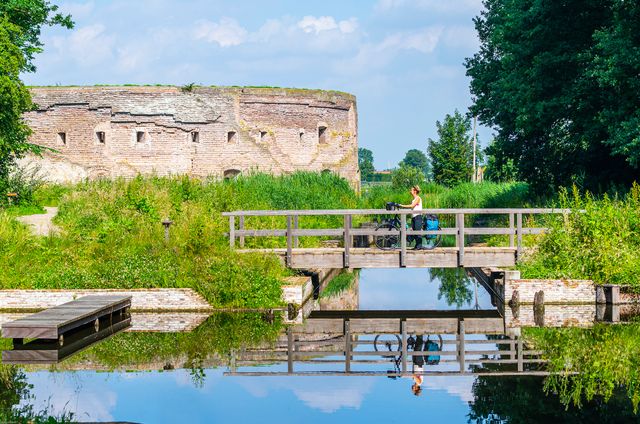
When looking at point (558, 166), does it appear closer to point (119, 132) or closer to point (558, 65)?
point (558, 65)

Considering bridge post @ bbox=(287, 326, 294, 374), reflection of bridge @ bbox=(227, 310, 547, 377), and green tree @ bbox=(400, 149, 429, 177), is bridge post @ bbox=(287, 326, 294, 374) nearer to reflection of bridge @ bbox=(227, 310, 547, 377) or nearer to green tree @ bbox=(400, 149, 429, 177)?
reflection of bridge @ bbox=(227, 310, 547, 377)

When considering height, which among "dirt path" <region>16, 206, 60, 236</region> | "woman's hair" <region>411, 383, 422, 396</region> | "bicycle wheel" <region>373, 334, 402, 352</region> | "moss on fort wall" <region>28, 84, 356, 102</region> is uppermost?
"moss on fort wall" <region>28, 84, 356, 102</region>

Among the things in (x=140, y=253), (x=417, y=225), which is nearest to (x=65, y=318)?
(x=140, y=253)

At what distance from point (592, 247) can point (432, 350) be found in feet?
17.4

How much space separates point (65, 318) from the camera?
12.7 meters

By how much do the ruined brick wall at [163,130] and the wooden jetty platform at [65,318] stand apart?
59.3ft

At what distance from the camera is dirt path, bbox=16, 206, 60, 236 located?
67.9 ft

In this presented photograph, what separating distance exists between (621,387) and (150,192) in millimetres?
14609

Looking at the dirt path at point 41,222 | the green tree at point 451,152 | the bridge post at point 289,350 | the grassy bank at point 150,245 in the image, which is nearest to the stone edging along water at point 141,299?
the grassy bank at point 150,245

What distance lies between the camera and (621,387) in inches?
387

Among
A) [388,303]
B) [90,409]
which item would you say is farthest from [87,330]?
[388,303]

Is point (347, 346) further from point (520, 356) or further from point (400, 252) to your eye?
point (400, 252)

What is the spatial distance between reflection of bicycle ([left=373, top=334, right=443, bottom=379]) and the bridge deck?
349 centimetres

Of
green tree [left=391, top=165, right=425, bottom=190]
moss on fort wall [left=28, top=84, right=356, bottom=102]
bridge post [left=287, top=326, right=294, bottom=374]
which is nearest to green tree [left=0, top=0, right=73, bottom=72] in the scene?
moss on fort wall [left=28, top=84, right=356, bottom=102]
